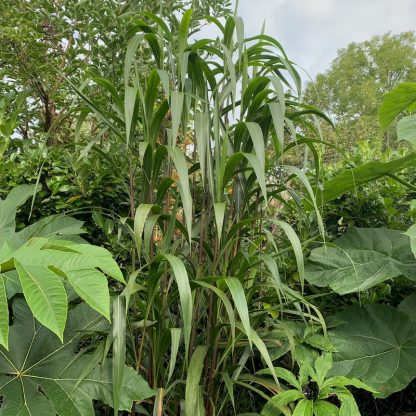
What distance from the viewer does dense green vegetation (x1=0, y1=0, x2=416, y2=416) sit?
1.08 metres

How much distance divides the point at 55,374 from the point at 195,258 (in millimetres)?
Answer: 505

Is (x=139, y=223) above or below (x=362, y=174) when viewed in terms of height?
below

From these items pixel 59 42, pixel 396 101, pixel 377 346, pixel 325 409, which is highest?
pixel 59 42

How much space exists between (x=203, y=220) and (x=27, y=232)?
0.63 m

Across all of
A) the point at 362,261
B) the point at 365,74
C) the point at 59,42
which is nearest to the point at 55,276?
the point at 362,261

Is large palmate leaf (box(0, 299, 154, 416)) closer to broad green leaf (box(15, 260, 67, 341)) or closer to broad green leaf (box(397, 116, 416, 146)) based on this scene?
broad green leaf (box(15, 260, 67, 341))

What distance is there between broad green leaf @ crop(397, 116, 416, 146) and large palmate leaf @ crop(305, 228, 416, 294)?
34 cm

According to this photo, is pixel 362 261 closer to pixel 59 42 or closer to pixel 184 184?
pixel 184 184

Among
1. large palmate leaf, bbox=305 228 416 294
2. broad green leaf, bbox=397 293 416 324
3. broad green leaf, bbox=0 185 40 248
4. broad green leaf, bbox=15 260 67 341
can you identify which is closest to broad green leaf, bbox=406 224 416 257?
large palmate leaf, bbox=305 228 416 294

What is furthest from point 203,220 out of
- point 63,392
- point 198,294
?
point 63,392

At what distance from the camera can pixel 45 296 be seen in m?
0.85

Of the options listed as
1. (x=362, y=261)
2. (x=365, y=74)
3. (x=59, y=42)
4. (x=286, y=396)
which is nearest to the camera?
(x=286, y=396)

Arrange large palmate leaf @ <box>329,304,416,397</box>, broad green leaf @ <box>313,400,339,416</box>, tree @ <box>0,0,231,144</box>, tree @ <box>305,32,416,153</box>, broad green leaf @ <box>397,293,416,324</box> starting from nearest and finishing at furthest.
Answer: broad green leaf @ <box>313,400,339,416</box>, large palmate leaf @ <box>329,304,416,397</box>, broad green leaf @ <box>397,293,416,324</box>, tree @ <box>0,0,231,144</box>, tree @ <box>305,32,416,153</box>

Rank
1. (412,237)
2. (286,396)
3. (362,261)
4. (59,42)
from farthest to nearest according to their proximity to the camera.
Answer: (59,42) → (362,261) → (412,237) → (286,396)
